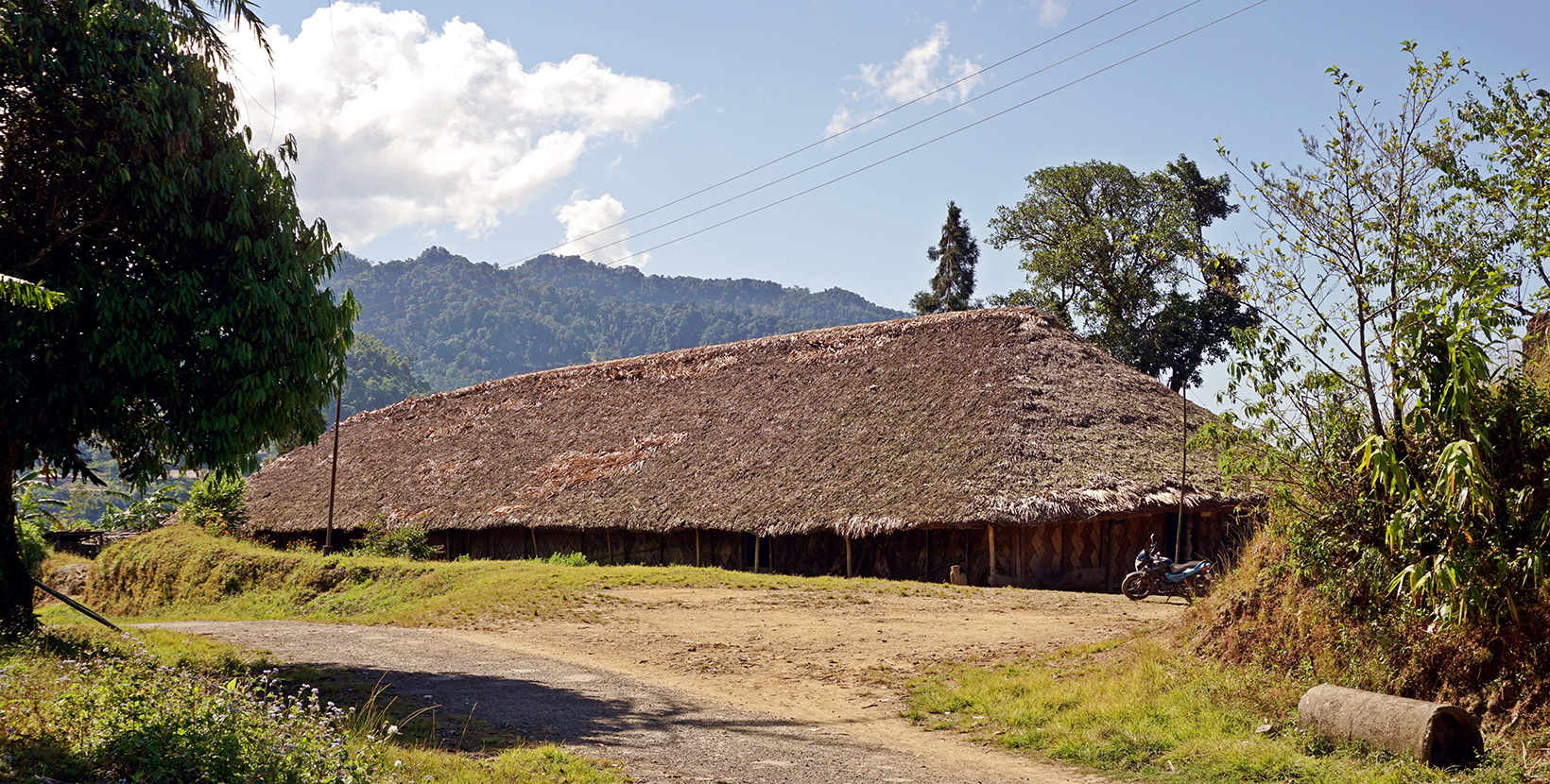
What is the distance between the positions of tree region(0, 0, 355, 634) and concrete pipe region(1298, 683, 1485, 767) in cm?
906

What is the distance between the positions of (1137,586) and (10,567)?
1416 cm

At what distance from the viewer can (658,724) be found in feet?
25.0

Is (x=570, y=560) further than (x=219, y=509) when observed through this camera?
No

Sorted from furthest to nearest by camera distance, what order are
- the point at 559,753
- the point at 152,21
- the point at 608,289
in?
the point at 608,289
the point at 152,21
the point at 559,753

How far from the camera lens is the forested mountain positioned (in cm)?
13562

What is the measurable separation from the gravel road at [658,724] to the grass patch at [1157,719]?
416mm

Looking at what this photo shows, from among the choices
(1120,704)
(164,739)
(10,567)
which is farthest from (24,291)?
(1120,704)

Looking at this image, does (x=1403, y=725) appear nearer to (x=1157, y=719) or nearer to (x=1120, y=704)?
(x=1157, y=719)

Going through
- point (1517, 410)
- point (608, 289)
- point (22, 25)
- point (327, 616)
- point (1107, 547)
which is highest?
point (608, 289)

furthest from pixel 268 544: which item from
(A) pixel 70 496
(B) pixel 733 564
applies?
(A) pixel 70 496

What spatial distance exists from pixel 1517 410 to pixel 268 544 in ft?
91.9

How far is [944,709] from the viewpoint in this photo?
8.29 metres

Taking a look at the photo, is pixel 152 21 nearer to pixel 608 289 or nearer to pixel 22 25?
pixel 22 25

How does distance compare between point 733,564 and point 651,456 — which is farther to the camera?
point 651,456
